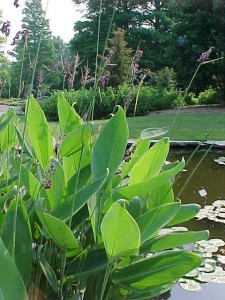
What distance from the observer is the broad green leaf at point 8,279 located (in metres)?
0.77

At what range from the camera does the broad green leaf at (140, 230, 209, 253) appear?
976 millimetres

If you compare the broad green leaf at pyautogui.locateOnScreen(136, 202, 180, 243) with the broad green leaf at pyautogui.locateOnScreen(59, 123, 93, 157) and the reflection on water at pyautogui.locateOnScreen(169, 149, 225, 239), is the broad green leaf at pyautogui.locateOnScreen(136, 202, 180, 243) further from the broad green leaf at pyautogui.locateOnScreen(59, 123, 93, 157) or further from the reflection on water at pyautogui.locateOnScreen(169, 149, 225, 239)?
the reflection on water at pyautogui.locateOnScreen(169, 149, 225, 239)

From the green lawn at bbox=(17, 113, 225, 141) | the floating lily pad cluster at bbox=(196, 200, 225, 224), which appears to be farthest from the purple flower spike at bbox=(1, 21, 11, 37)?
the green lawn at bbox=(17, 113, 225, 141)

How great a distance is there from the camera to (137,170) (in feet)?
3.77

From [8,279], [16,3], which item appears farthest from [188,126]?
[8,279]

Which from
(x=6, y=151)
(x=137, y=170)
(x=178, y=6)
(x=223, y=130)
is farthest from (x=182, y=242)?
(x=178, y=6)

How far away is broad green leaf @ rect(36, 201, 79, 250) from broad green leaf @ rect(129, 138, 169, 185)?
0.92 feet

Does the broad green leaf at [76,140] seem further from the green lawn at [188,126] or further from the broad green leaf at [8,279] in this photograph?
the green lawn at [188,126]

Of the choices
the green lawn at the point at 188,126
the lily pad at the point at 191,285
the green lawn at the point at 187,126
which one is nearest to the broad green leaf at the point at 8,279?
the lily pad at the point at 191,285

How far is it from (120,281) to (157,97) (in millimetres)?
11731

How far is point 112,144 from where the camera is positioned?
109 cm

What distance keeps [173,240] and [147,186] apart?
137 mm

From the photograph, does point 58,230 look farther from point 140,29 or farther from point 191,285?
point 140,29

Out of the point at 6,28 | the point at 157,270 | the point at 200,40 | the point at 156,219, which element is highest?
the point at 200,40
